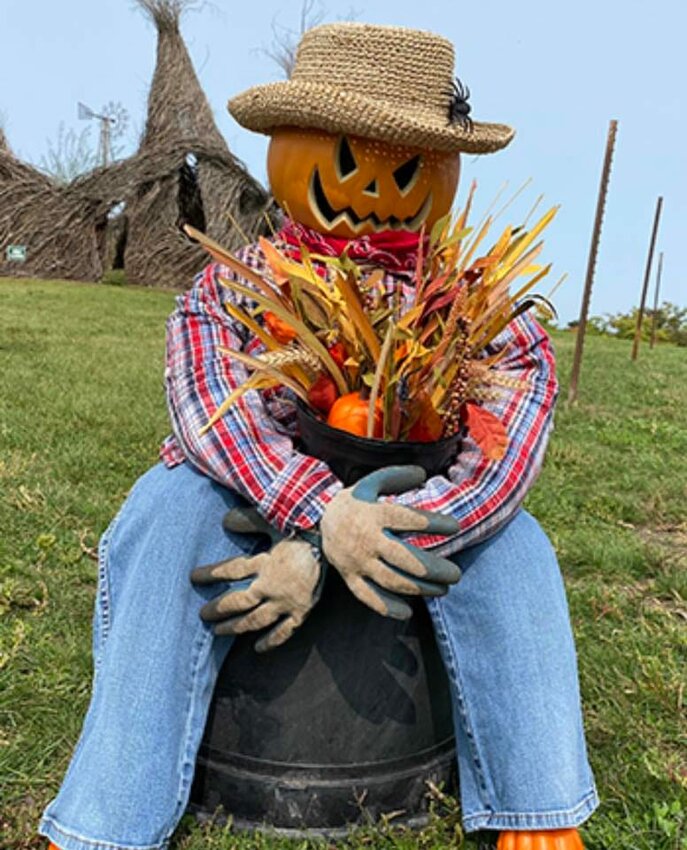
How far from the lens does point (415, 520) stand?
1.44 meters

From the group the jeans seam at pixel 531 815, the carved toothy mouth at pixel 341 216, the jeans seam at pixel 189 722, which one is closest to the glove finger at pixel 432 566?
the jeans seam at pixel 189 722

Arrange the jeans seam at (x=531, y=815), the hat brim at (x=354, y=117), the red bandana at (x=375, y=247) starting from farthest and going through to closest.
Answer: the red bandana at (x=375, y=247) → the hat brim at (x=354, y=117) → the jeans seam at (x=531, y=815)

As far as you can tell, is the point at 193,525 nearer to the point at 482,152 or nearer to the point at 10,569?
the point at 482,152

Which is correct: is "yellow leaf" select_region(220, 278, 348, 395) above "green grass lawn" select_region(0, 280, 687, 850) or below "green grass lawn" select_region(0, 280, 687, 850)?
above

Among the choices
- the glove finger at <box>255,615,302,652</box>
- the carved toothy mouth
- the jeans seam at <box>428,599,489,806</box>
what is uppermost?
the carved toothy mouth

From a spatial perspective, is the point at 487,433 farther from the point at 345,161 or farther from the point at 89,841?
the point at 89,841

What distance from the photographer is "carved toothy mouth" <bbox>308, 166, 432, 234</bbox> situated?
1.88m

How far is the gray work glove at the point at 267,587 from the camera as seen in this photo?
1492mm

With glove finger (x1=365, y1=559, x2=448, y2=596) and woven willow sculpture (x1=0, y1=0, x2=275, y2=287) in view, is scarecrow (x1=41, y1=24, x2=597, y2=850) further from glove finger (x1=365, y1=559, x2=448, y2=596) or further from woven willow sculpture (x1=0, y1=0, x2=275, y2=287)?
woven willow sculpture (x1=0, y1=0, x2=275, y2=287)

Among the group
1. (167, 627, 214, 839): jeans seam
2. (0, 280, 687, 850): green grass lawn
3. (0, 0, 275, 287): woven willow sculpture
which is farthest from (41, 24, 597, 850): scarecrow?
(0, 0, 275, 287): woven willow sculpture

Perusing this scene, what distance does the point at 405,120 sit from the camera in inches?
69.2

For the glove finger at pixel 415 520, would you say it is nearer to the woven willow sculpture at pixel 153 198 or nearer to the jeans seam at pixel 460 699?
the jeans seam at pixel 460 699

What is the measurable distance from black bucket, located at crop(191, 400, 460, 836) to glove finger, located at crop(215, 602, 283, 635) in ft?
0.30

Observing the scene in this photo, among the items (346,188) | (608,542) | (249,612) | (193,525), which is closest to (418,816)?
(249,612)
